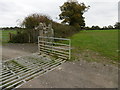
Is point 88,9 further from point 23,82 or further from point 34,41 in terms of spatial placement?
point 23,82

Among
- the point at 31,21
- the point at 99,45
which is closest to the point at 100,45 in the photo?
the point at 99,45

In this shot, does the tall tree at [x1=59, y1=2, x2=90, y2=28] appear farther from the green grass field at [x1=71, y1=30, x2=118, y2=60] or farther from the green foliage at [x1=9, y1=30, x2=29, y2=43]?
the green foliage at [x1=9, y1=30, x2=29, y2=43]

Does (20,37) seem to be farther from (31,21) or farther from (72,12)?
(72,12)

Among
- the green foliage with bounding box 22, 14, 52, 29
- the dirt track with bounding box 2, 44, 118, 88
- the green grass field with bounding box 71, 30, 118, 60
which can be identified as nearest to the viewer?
the dirt track with bounding box 2, 44, 118, 88

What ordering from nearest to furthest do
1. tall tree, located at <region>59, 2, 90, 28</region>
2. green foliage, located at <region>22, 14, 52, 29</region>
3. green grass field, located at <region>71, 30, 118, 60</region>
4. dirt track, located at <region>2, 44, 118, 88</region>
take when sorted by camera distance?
dirt track, located at <region>2, 44, 118, 88</region> → green grass field, located at <region>71, 30, 118, 60</region> → green foliage, located at <region>22, 14, 52, 29</region> → tall tree, located at <region>59, 2, 90, 28</region>

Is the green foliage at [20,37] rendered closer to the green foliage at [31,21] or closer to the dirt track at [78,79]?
the green foliage at [31,21]

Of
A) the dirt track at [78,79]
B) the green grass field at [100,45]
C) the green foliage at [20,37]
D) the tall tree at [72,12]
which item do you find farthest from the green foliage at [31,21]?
the tall tree at [72,12]

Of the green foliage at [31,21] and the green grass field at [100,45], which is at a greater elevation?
the green foliage at [31,21]

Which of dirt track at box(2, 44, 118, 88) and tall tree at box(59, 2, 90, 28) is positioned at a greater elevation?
tall tree at box(59, 2, 90, 28)

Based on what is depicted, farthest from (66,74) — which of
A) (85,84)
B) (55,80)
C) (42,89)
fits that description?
(42,89)

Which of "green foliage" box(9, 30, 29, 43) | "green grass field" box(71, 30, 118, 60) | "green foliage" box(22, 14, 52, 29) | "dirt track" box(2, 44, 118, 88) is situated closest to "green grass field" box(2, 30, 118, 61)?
"green grass field" box(71, 30, 118, 60)

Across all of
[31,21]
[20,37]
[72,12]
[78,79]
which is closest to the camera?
[78,79]

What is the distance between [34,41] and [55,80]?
21.7ft

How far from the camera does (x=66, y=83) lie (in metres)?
2.39
